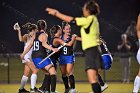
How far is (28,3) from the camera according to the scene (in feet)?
100.0

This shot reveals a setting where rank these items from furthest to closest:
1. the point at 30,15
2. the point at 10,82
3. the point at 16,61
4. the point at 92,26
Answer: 1. the point at 30,15
2. the point at 16,61
3. the point at 10,82
4. the point at 92,26

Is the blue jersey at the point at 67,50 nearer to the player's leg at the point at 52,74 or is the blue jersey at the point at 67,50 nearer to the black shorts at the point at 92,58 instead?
the player's leg at the point at 52,74

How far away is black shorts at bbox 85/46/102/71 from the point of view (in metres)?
11.0

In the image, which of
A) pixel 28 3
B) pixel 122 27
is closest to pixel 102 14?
pixel 122 27

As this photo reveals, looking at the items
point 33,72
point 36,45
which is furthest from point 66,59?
point 33,72

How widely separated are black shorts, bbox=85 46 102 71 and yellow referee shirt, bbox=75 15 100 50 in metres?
0.09

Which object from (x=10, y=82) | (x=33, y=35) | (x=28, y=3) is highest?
(x=28, y=3)

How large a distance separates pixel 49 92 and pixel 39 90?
0.59 meters

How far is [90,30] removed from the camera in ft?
35.7

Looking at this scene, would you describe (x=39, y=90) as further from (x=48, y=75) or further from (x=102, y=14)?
(x=102, y=14)

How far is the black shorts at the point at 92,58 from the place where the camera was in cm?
1100

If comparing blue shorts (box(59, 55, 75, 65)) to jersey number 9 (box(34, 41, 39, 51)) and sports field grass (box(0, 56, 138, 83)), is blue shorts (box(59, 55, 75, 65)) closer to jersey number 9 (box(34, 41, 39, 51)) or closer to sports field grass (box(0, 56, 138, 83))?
jersey number 9 (box(34, 41, 39, 51))

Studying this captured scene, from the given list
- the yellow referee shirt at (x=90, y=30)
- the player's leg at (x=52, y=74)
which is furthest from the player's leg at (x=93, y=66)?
the player's leg at (x=52, y=74)

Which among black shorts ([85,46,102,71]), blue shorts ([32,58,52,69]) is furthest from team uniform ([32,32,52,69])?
black shorts ([85,46,102,71])
